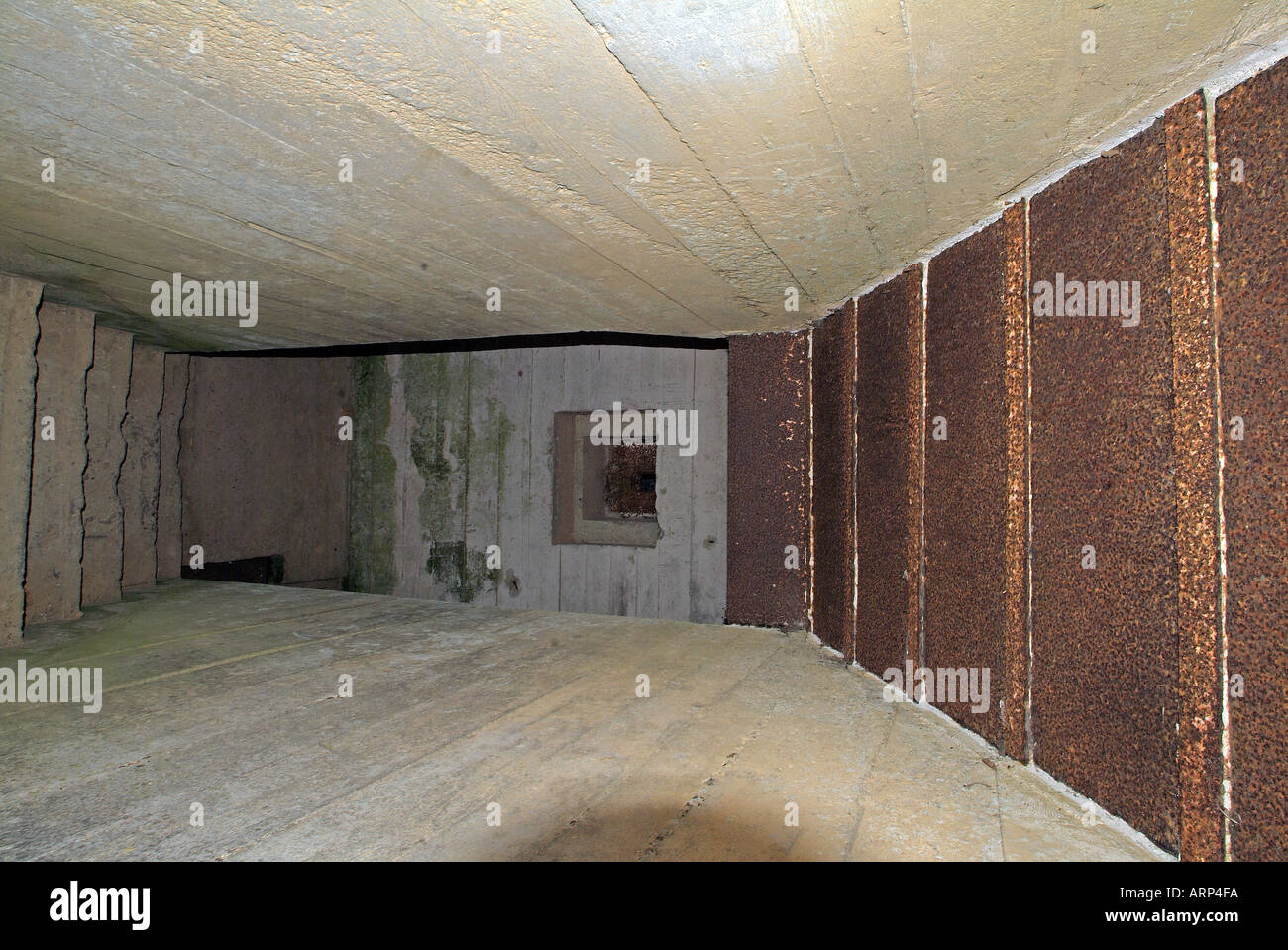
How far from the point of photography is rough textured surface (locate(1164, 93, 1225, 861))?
135 centimetres

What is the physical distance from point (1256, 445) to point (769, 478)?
2.60m

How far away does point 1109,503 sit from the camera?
1631 millimetres

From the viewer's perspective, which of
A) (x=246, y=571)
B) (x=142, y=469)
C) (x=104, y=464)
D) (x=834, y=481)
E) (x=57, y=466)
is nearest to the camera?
(x=834, y=481)

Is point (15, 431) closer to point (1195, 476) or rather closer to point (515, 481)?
point (515, 481)

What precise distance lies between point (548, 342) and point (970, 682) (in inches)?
176

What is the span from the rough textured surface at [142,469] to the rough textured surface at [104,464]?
273mm

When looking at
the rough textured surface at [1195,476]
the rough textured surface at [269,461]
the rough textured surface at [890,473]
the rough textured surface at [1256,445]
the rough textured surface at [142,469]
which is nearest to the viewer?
the rough textured surface at [1256,445]

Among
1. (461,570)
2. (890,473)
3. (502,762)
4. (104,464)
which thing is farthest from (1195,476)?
(461,570)

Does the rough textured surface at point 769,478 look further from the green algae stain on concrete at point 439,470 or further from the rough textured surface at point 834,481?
the green algae stain on concrete at point 439,470

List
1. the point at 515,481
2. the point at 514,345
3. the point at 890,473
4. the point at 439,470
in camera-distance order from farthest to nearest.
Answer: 1. the point at 439,470
2. the point at 515,481
3. the point at 514,345
4. the point at 890,473

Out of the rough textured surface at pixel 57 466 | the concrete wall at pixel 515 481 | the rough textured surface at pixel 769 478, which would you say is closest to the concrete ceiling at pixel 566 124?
the rough textured surface at pixel 769 478

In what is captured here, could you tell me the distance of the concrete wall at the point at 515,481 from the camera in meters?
5.55

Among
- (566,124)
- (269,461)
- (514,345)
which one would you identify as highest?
(514,345)

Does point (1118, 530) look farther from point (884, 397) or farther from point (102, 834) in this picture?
point (102, 834)
